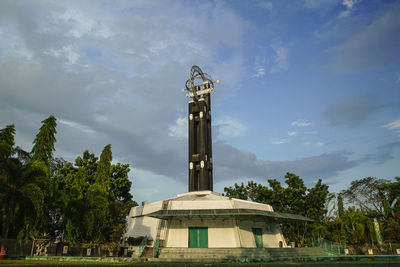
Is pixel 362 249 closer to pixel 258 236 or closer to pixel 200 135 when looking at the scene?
pixel 258 236

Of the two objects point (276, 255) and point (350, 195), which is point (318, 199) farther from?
point (276, 255)

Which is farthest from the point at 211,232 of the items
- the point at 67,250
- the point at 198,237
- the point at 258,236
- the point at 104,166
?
the point at 104,166

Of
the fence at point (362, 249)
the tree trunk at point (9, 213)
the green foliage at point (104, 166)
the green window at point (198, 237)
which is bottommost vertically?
the fence at point (362, 249)

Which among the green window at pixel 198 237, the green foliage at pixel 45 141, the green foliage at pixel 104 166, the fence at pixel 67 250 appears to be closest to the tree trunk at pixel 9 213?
the fence at pixel 67 250

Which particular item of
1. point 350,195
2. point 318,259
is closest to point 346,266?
point 318,259

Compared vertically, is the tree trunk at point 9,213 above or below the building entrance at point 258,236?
above

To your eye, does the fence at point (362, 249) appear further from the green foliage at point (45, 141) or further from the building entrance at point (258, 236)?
the green foliage at point (45, 141)

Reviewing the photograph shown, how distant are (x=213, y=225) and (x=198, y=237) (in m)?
2.01

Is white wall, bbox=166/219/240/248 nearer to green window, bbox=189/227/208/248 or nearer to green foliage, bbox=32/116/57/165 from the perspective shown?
green window, bbox=189/227/208/248

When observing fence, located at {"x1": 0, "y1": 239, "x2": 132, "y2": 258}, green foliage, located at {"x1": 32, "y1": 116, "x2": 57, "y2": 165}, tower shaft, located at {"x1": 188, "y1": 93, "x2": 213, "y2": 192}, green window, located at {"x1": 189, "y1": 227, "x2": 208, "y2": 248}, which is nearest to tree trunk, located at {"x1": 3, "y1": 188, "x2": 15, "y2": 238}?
fence, located at {"x1": 0, "y1": 239, "x2": 132, "y2": 258}

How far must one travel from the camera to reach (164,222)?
1267 inches

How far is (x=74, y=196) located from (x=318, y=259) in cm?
2505

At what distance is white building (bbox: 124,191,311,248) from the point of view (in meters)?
27.8

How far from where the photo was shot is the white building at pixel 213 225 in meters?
27.8
